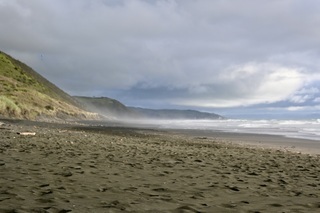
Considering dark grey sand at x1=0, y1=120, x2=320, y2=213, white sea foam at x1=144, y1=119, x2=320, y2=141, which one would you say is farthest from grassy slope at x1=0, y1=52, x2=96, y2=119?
dark grey sand at x1=0, y1=120, x2=320, y2=213

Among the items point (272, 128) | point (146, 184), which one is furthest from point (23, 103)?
point (146, 184)

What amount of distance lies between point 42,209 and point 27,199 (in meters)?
0.72

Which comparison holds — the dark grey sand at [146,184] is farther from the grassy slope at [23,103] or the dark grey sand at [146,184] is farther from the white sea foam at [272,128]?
the grassy slope at [23,103]

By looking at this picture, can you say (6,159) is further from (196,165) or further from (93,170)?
(196,165)

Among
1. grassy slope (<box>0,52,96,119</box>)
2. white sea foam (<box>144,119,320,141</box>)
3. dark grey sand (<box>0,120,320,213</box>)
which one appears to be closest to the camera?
dark grey sand (<box>0,120,320,213</box>)

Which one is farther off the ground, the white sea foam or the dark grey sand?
the white sea foam

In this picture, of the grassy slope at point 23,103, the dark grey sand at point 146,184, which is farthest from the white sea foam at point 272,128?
the dark grey sand at point 146,184

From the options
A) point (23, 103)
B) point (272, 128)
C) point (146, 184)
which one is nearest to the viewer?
point (146, 184)

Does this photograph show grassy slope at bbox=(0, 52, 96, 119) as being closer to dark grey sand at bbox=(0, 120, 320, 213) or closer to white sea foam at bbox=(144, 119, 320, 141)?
white sea foam at bbox=(144, 119, 320, 141)

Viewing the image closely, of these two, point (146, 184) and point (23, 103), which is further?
point (23, 103)

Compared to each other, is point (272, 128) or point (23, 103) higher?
point (23, 103)

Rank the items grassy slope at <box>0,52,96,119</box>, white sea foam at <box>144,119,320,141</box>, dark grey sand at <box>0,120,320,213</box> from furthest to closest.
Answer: grassy slope at <box>0,52,96,119</box>, white sea foam at <box>144,119,320,141</box>, dark grey sand at <box>0,120,320,213</box>

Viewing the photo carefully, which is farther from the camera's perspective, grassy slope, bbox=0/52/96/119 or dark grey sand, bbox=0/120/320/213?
grassy slope, bbox=0/52/96/119

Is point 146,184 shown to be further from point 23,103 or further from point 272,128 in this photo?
point 23,103
